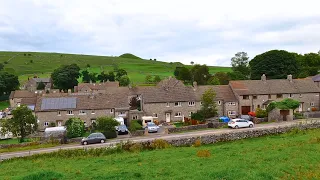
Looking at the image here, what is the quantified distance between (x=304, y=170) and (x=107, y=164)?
13555 mm

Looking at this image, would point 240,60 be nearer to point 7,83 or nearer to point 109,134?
point 7,83

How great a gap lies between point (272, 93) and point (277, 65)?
43.1m

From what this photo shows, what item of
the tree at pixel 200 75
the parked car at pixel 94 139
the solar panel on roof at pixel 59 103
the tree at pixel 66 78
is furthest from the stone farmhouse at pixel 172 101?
the tree at pixel 66 78

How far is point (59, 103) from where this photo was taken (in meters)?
56.3

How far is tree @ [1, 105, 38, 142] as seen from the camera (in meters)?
45.7

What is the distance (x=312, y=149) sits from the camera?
84.5ft

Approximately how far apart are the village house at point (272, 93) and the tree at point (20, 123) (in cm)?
3519

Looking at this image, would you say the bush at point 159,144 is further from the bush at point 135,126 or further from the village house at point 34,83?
the village house at point 34,83

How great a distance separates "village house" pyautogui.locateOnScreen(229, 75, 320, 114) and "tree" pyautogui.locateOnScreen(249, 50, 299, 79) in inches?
1439


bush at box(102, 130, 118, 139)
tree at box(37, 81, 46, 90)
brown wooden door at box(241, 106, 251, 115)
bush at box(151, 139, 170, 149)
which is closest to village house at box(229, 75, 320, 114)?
brown wooden door at box(241, 106, 251, 115)

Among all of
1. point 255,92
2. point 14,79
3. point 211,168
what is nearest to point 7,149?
point 211,168

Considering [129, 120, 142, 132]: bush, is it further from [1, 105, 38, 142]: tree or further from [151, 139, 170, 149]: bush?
[151, 139, 170, 149]: bush

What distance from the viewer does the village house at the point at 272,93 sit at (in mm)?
60844

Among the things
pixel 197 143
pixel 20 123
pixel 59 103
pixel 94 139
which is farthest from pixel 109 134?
pixel 59 103
